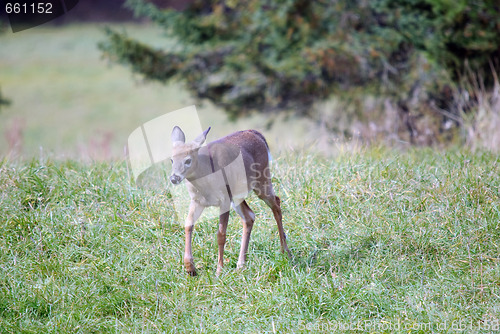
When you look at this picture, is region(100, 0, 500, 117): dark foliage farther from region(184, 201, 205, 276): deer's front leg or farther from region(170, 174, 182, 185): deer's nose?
region(170, 174, 182, 185): deer's nose

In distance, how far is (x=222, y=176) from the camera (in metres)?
4.70

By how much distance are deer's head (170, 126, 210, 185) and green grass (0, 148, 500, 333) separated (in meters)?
0.97

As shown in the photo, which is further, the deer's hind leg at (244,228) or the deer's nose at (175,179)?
the deer's hind leg at (244,228)

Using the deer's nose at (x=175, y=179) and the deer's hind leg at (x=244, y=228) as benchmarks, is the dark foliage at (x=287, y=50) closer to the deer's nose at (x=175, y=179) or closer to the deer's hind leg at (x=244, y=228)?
the deer's hind leg at (x=244, y=228)

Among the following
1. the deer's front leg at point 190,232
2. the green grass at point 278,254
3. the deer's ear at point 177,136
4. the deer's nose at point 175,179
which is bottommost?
the green grass at point 278,254

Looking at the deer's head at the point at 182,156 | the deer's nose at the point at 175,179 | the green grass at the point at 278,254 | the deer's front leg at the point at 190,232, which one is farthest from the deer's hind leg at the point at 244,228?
the deer's nose at the point at 175,179

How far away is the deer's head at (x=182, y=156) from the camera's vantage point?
432 cm

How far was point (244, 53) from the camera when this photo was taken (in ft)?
36.1

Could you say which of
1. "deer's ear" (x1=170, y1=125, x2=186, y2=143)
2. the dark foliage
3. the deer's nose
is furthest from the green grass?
the dark foliage

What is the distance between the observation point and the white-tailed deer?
4508 millimetres

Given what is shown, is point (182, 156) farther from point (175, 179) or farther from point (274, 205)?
point (274, 205)

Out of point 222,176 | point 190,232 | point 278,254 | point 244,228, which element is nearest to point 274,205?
point 244,228

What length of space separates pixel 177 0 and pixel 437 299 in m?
10.7

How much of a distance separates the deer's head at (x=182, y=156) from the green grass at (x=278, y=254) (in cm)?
97
